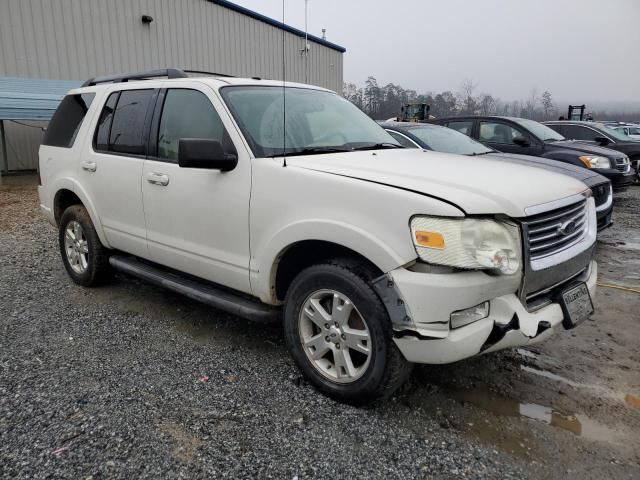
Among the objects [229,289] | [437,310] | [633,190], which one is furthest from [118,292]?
[633,190]

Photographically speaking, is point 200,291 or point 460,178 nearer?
point 460,178

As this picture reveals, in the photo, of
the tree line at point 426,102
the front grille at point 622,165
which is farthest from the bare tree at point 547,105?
the front grille at point 622,165

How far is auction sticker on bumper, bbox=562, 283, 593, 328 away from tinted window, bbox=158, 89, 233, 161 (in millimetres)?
2299

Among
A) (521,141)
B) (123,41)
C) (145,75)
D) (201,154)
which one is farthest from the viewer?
(123,41)

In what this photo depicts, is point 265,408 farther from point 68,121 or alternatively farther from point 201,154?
point 68,121

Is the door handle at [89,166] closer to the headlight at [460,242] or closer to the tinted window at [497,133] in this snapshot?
the headlight at [460,242]

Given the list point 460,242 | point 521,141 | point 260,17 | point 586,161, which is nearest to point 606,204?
point 586,161

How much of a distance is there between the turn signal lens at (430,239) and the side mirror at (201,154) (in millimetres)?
1346

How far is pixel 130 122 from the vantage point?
13.1ft

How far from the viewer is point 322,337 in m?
2.79

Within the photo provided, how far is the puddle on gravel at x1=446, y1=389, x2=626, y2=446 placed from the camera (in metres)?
2.55

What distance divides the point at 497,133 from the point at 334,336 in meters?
7.34

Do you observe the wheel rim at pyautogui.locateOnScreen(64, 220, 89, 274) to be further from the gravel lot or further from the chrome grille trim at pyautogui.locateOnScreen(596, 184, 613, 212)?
the chrome grille trim at pyautogui.locateOnScreen(596, 184, 613, 212)

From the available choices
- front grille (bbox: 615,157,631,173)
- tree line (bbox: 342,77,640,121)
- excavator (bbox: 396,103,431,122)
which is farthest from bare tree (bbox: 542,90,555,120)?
front grille (bbox: 615,157,631,173)
